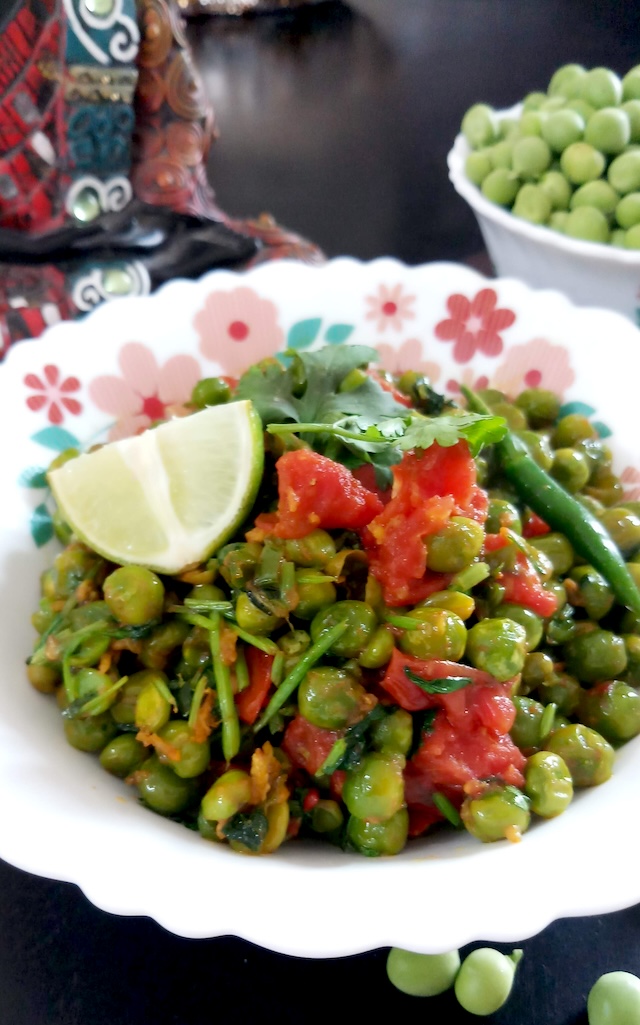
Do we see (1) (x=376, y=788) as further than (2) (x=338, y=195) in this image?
No

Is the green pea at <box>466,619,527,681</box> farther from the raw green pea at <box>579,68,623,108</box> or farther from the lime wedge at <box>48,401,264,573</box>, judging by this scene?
the raw green pea at <box>579,68,623,108</box>

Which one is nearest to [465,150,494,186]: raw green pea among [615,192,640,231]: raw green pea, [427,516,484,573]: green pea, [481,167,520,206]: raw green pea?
[481,167,520,206]: raw green pea

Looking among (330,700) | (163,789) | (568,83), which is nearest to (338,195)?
(568,83)

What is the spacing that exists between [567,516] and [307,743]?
1.01 m

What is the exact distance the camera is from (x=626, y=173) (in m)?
3.32

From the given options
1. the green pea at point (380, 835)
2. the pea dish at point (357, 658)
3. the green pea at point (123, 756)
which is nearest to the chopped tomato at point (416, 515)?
the pea dish at point (357, 658)

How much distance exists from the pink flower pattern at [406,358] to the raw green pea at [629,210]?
1.06 meters

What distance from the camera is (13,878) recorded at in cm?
202

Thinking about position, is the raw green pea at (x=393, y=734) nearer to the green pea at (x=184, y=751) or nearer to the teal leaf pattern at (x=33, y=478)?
the green pea at (x=184, y=751)

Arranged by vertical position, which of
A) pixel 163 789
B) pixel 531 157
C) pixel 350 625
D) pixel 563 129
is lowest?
A: pixel 163 789

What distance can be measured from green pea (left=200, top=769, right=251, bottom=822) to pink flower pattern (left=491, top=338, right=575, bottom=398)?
5.86ft

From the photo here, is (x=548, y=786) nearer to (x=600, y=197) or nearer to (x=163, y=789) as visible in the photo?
(x=163, y=789)

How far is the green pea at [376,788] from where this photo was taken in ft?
5.68

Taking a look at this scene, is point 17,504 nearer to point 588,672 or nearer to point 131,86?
point 588,672
